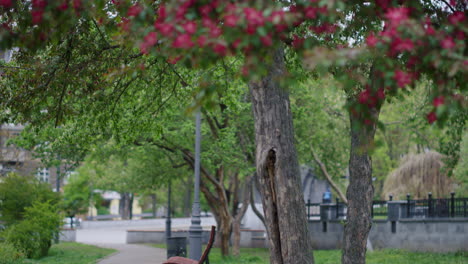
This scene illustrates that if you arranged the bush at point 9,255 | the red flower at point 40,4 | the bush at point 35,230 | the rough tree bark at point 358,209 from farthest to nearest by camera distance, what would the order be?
the bush at point 35,230 < the bush at point 9,255 < the rough tree bark at point 358,209 < the red flower at point 40,4

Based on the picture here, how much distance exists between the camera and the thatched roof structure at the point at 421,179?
1203 inches

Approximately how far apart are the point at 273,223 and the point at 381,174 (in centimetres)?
3963

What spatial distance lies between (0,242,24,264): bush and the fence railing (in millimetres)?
13585

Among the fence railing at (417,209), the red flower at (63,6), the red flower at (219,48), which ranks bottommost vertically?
the fence railing at (417,209)

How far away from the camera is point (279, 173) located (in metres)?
7.12

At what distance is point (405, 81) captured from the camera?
382 cm

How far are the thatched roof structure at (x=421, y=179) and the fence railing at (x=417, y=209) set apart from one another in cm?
412

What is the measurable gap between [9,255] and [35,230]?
3.49 metres

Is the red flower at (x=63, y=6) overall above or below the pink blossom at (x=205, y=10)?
above

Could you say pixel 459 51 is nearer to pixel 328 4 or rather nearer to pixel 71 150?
pixel 328 4

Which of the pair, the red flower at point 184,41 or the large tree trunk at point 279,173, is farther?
the large tree trunk at point 279,173

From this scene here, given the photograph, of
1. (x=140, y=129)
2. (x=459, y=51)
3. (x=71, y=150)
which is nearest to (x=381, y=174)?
(x=71, y=150)

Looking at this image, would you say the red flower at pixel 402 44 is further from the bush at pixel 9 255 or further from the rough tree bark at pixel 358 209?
the bush at pixel 9 255

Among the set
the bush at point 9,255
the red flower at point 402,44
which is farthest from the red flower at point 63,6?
the bush at point 9,255
